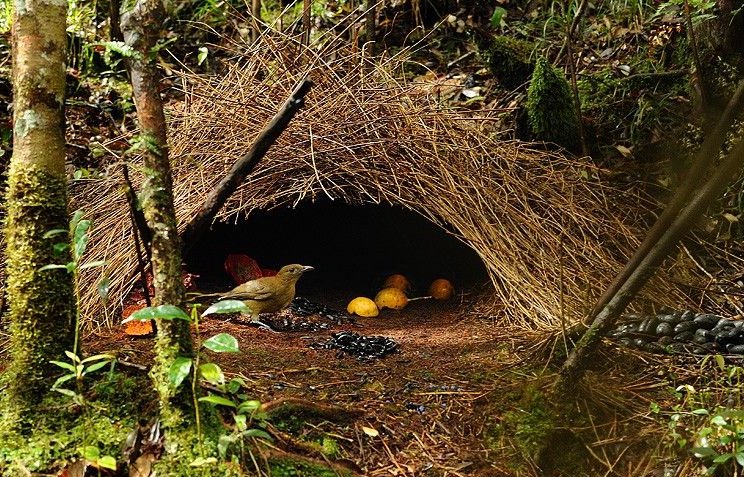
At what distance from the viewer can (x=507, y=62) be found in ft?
15.5

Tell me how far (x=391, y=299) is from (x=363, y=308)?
205 mm

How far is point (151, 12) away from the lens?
2.07 meters

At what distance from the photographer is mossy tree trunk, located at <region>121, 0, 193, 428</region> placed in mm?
2018

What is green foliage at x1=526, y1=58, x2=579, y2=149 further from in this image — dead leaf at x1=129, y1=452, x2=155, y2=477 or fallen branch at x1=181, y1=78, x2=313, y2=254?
dead leaf at x1=129, y1=452, x2=155, y2=477

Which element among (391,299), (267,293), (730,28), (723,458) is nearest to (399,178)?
(391,299)

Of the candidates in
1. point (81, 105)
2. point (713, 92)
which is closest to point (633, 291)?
point (713, 92)

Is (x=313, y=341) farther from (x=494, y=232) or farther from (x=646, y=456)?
(x=646, y=456)

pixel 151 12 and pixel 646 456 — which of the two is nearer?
pixel 151 12

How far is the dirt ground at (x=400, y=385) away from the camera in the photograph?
7.59 feet

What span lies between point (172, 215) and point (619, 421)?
1.59 metres

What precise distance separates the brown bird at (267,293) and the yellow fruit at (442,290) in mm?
1080

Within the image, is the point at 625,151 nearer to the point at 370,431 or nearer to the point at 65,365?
the point at 370,431

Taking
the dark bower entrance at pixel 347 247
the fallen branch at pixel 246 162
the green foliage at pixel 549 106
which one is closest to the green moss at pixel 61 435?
the fallen branch at pixel 246 162

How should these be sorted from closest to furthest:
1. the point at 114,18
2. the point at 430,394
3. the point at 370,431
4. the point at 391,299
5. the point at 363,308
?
the point at 370,431, the point at 430,394, the point at 363,308, the point at 391,299, the point at 114,18
